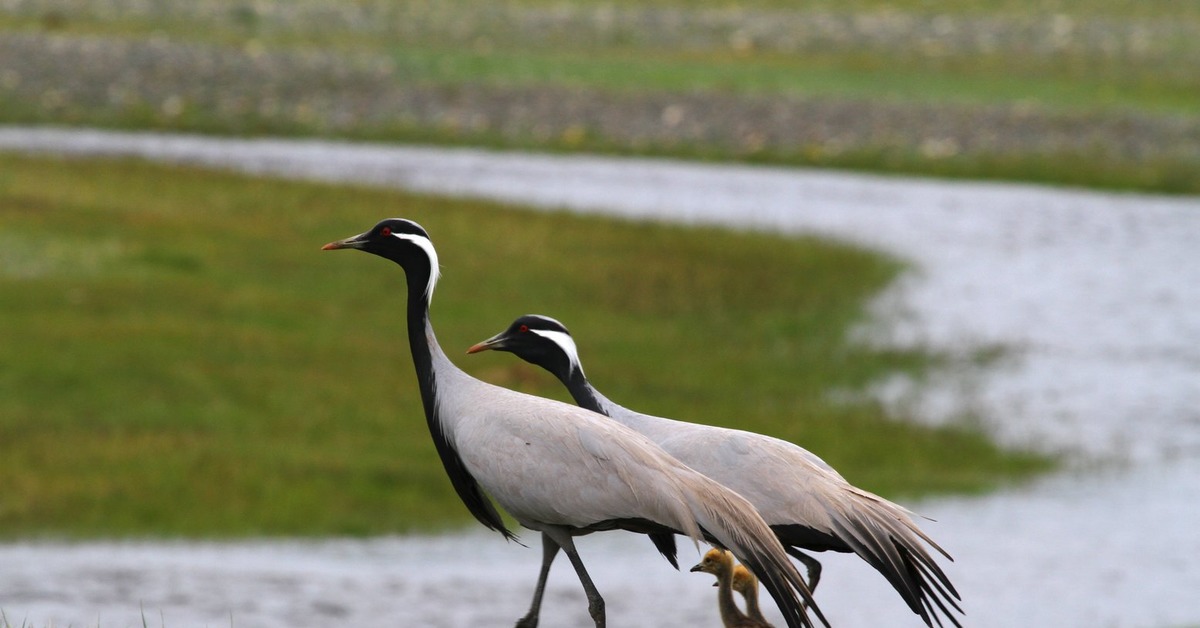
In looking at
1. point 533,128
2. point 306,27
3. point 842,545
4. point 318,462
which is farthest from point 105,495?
point 306,27

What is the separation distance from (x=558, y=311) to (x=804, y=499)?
40.9 feet

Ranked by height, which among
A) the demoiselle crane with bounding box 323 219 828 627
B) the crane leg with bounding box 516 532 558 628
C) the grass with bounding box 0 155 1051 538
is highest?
the demoiselle crane with bounding box 323 219 828 627

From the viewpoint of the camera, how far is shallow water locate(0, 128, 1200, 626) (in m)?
12.2

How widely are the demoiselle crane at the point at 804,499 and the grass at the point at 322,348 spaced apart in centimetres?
633

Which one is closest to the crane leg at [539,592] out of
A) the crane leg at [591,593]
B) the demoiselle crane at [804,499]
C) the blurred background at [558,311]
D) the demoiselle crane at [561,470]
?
the demoiselle crane at [561,470]

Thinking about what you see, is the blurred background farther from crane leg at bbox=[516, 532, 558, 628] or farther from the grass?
crane leg at bbox=[516, 532, 558, 628]

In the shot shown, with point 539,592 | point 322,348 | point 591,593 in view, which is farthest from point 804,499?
point 322,348

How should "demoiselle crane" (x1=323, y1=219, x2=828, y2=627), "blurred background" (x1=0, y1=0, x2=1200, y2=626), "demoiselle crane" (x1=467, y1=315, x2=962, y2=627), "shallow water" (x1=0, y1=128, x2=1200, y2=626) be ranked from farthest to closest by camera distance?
"blurred background" (x1=0, y1=0, x2=1200, y2=626)
"shallow water" (x1=0, y1=128, x2=1200, y2=626)
"demoiselle crane" (x1=467, y1=315, x2=962, y2=627)
"demoiselle crane" (x1=323, y1=219, x2=828, y2=627)

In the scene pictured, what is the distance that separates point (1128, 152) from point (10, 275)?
80.5ft

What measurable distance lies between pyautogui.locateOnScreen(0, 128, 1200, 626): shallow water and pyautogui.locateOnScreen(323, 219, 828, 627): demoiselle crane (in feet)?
14.2

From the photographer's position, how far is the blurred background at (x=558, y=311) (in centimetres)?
1312

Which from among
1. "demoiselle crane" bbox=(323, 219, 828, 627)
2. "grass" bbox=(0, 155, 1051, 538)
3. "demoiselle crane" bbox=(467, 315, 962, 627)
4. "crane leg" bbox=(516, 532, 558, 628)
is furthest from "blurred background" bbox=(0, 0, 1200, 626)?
"demoiselle crane" bbox=(467, 315, 962, 627)

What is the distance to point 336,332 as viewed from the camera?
58.1 ft

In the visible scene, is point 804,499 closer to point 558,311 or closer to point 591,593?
point 591,593
